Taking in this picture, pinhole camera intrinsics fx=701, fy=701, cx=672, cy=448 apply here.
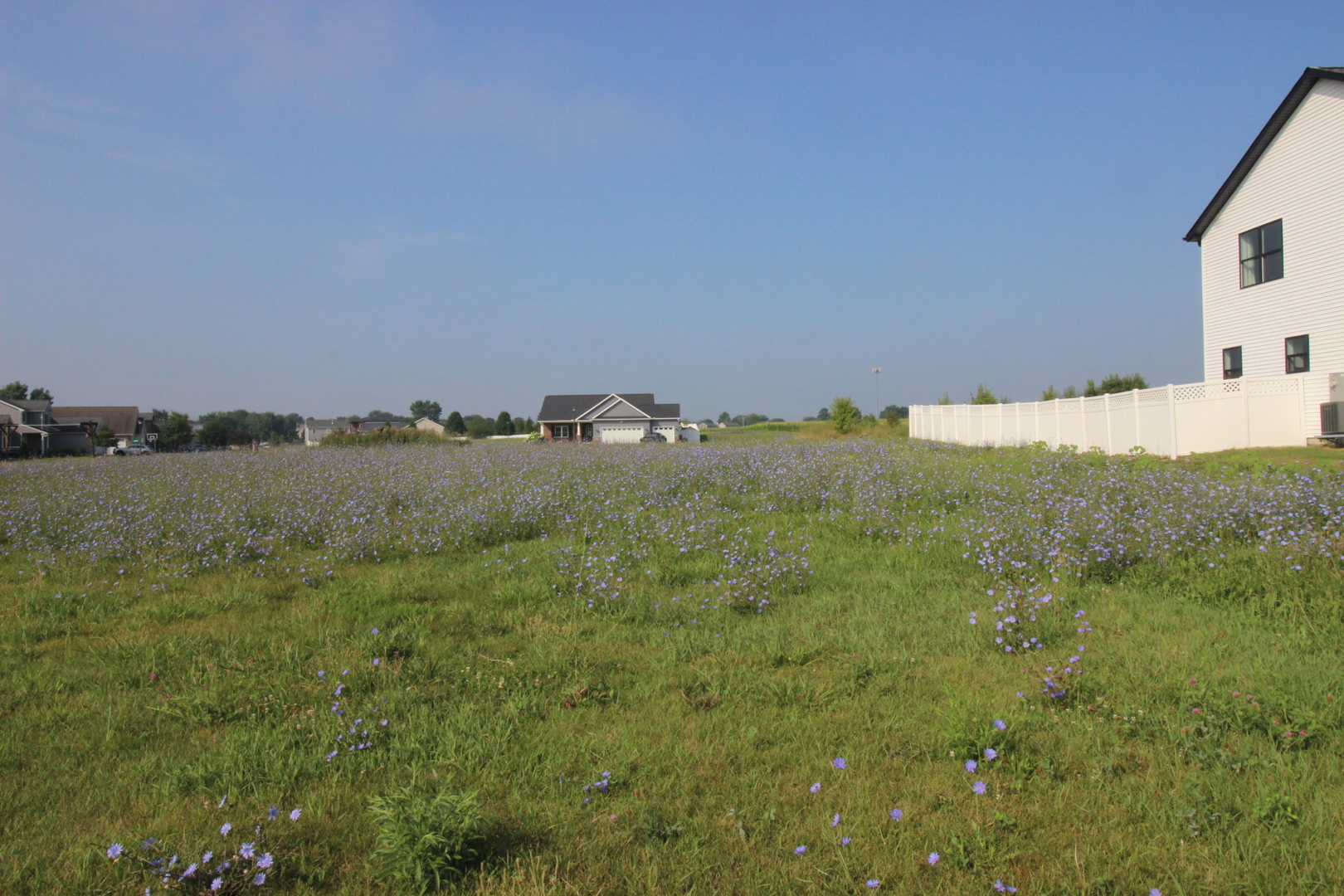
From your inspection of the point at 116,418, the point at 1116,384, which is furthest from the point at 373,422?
the point at 1116,384

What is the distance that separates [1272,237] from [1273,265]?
29.3 inches

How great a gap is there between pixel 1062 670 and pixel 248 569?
7337 millimetres

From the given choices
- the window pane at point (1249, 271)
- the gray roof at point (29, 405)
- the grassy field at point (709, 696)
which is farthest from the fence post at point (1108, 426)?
the gray roof at point (29, 405)

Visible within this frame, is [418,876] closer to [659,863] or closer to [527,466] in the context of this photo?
[659,863]

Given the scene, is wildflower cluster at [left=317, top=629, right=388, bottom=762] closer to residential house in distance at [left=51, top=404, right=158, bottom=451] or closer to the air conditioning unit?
the air conditioning unit

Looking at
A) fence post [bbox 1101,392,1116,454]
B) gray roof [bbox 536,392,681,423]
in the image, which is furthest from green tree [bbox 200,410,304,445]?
fence post [bbox 1101,392,1116,454]

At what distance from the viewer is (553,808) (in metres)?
3.00

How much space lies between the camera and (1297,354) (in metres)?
18.1

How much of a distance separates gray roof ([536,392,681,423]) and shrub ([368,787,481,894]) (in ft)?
198

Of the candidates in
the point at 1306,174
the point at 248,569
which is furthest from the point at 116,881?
the point at 1306,174

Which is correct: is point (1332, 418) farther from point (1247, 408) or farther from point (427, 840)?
point (427, 840)

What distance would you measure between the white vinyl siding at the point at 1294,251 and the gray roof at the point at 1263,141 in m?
0.14

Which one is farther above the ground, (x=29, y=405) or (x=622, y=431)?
(x=29, y=405)

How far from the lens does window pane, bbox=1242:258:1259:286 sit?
19578 mm
